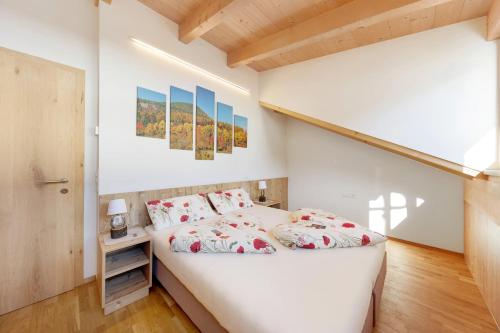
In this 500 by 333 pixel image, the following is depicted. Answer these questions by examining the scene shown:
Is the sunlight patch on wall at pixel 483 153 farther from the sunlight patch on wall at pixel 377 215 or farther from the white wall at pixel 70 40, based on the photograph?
the white wall at pixel 70 40

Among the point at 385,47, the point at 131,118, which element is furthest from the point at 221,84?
the point at 385,47

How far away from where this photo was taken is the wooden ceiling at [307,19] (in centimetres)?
179

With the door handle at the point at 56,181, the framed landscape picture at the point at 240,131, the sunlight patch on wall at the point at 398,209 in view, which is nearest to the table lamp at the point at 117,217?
the door handle at the point at 56,181

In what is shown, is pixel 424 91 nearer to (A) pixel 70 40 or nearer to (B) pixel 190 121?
(B) pixel 190 121

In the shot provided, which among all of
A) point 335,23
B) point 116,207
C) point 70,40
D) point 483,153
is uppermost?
point 335,23

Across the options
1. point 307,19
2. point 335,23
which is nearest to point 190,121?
point 307,19

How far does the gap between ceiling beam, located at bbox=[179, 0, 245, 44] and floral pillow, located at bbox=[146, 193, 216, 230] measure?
194 cm

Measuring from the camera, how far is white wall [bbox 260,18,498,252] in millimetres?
1897

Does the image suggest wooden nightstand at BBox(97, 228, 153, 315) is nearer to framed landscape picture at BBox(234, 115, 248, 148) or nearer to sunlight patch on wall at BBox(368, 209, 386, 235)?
framed landscape picture at BBox(234, 115, 248, 148)

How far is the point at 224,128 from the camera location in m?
3.05

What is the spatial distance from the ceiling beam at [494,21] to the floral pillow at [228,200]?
10.1 ft

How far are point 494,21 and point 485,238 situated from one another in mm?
1968

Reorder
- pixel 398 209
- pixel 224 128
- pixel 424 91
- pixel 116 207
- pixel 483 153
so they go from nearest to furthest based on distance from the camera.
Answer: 1. pixel 116 207
2. pixel 483 153
3. pixel 424 91
4. pixel 224 128
5. pixel 398 209

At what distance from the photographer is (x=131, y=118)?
2053mm
